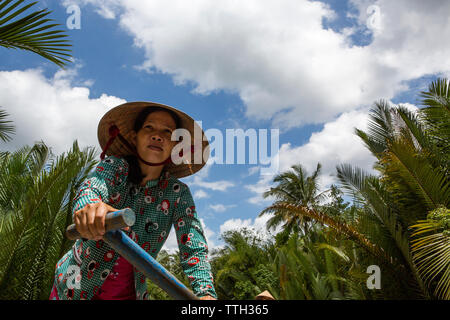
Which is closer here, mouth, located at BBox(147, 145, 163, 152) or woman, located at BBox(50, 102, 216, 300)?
woman, located at BBox(50, 102, 216, 300)

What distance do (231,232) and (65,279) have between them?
19.3 meters

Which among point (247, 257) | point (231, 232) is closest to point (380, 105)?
point (247, 257)

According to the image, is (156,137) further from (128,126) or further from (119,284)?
(119,284)

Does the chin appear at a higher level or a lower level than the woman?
higher

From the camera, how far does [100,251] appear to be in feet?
5.05

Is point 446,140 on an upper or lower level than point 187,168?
upper

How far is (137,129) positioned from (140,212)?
1.86 ft

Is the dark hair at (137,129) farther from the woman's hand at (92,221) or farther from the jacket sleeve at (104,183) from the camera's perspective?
the woman's hand at (92,221)

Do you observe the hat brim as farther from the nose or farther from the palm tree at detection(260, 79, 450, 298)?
the palm tree at detection(260, 79, 450, 298)

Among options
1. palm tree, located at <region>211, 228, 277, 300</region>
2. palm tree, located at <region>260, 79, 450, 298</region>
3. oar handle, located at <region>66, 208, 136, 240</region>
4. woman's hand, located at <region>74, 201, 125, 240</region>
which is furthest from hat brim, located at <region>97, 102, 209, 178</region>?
palm tree, located at <region>211, 228, 277, 300</region>

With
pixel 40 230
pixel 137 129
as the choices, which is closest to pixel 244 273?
pixel 40 230

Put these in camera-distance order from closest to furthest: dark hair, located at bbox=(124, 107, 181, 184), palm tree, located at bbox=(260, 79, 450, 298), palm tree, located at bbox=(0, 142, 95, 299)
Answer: dark hair, located at bbox=(124, 107, 181, 184) < palm tree, located at bbox=(0, 142, 95, 299) < palm tree, located at bbox=(260, 79, 450, 298)

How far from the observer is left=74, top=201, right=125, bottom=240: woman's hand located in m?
1.01
